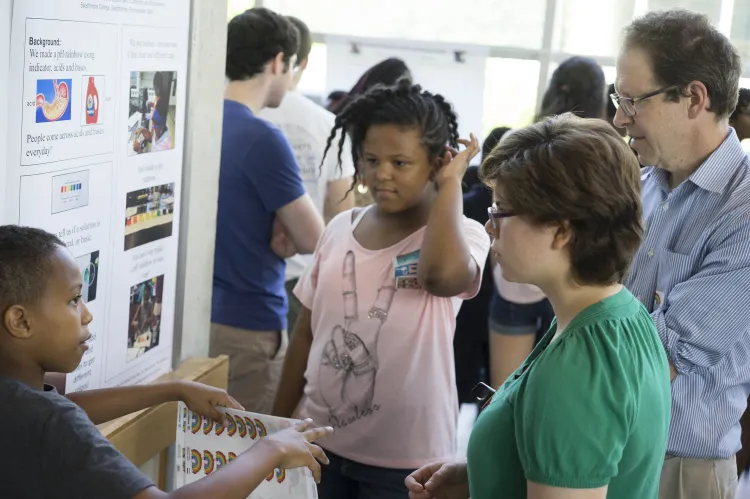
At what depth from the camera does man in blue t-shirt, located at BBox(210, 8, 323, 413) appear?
2893mm

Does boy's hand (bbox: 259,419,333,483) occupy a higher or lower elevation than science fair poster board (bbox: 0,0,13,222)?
lower

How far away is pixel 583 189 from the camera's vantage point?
51.9 inches

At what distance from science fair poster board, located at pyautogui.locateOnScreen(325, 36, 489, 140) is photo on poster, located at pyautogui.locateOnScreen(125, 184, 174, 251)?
130 inches

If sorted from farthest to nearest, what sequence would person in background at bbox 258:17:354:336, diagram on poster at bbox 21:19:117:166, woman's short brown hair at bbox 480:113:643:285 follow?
person in background at bbox 258:17:354:336 → diagram on poster at bbox 21:19:117:166 → woman's short brown hair at bbox 480:113:643:285

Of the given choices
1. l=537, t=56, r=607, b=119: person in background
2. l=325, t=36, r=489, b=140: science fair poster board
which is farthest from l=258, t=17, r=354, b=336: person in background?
l=325, t=36, r=489, b=140: science fair poster board

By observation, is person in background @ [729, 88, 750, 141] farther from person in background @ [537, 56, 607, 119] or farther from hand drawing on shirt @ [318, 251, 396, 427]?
hand drawing on shirt @ [318, 251, 396, 427]

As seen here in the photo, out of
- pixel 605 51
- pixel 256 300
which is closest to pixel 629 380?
pixel 256 300

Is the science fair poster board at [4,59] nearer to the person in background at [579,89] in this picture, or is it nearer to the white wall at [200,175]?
the white wall at [200,175]

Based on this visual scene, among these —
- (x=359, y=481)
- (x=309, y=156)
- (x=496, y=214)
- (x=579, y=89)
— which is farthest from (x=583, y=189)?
(x=579, y=89)

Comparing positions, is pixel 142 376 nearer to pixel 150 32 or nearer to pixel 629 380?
pixel 150 32

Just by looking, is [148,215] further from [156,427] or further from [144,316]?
[156,427]

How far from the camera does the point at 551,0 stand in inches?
209

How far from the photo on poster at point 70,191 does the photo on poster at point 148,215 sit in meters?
0.17

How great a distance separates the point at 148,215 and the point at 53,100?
47 cm
